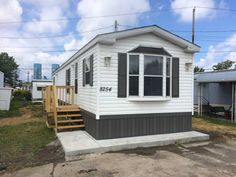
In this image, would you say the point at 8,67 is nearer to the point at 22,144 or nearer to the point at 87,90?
the point at 87,90

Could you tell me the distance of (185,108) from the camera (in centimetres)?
834

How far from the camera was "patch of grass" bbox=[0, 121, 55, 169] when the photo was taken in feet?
19.6

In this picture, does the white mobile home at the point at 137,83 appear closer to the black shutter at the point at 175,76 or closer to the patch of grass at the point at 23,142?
the black shutter at the point at 175,76

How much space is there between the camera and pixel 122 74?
7.32 metres

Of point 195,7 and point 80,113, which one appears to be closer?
point 80,113

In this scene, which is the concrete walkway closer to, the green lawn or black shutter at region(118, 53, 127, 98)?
the green lawn

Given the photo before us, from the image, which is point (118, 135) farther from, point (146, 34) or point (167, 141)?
point (146, 34)

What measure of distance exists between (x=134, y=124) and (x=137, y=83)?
4.07 feet

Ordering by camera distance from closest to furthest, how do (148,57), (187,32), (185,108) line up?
(148,57), (185,108), (187,32)

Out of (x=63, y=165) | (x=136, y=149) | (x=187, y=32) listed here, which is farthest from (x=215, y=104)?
(x=63, y=165)

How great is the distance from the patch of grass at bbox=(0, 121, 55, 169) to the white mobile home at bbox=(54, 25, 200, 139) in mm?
1529

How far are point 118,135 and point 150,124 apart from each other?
1113mm

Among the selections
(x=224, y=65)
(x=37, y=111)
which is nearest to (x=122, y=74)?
(x=37, y=111)

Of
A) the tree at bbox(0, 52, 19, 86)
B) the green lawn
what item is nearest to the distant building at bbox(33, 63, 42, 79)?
the tree at bbox(0, 52, 19, 86)
